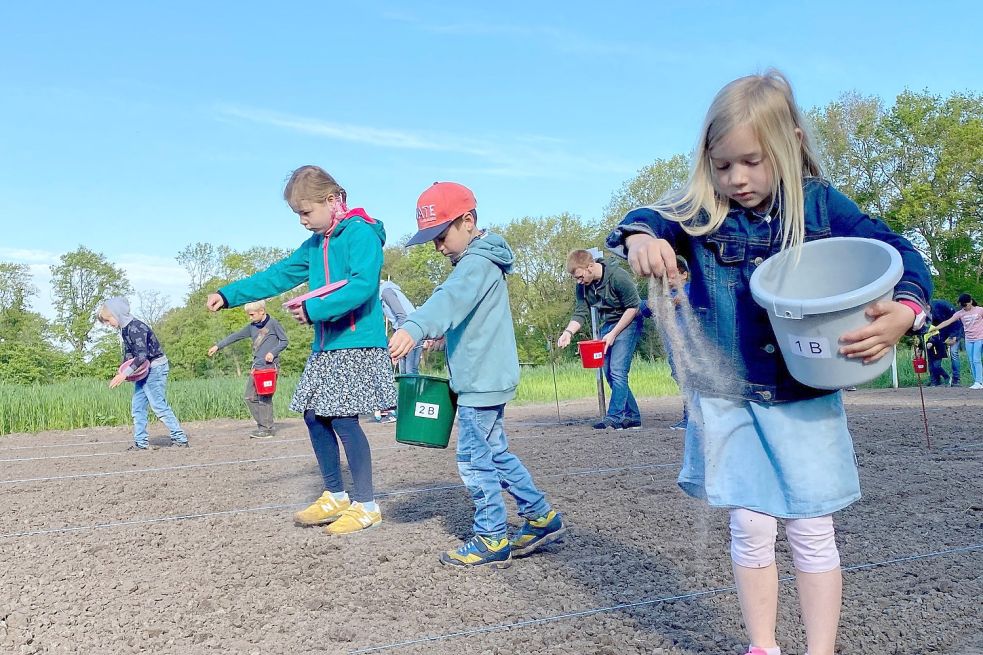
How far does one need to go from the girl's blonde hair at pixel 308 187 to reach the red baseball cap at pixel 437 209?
77cm

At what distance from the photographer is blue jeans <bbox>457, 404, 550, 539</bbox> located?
130 inches

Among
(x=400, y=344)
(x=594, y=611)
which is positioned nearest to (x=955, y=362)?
(x=594, y=611)

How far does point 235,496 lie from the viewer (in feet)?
16.7

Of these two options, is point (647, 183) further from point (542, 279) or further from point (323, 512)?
point (323, 512)

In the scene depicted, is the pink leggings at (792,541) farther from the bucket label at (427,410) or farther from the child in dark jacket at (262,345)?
the child in dark jacket at (262,345)

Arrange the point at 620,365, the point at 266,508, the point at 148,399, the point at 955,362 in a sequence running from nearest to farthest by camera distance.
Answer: the point at 266,508, the point at 620,365, the point at 148,399, the point at 955,362

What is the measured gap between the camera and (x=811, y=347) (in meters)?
1.74

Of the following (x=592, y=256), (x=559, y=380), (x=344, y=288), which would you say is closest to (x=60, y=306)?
(x=559, y=380)

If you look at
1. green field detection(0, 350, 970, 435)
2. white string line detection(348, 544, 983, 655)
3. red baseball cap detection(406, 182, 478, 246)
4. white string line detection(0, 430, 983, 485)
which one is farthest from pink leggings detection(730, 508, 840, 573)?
green field detection(0, 350, 970, 435)

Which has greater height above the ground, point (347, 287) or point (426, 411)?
point (347, 287)

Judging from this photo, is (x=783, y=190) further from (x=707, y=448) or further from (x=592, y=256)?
(x=592, y=256)

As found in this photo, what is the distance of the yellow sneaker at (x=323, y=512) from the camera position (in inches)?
159

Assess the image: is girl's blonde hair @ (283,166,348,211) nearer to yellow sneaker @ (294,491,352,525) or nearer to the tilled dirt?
yellow sneaker @ (294,491,352,525)

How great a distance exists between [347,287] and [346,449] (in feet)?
2.56
